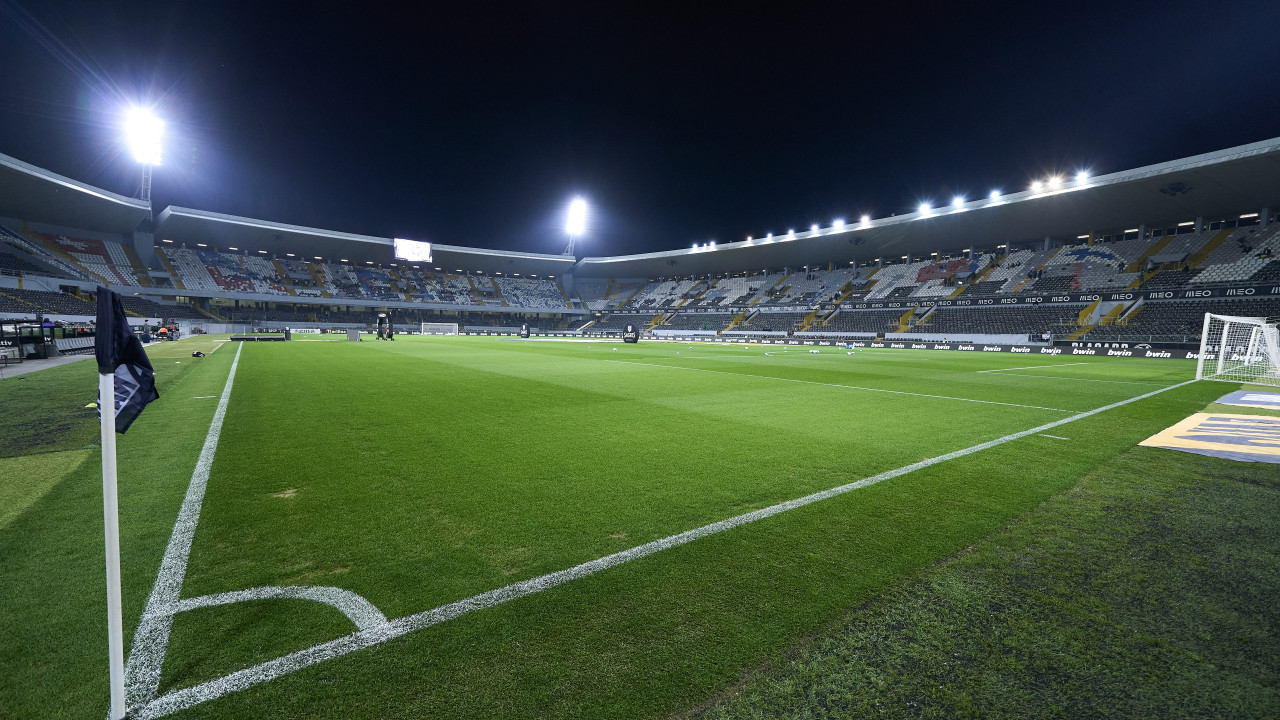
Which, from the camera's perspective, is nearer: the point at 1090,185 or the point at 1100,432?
the point at 1100,432

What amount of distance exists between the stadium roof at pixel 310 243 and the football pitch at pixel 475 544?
60.7 meters

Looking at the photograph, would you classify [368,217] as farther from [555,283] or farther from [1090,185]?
[1090,185]

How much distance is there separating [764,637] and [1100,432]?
7695 mm

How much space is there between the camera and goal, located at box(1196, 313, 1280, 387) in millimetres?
15305

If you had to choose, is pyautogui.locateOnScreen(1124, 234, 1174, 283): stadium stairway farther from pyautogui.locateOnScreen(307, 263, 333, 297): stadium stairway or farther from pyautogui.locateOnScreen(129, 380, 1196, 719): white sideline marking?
pyautogui.locateOnScreen(307, 263, 333, 297): stadium stairway

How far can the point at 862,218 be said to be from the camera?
1939 inches

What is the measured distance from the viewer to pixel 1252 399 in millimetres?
Result: 10344

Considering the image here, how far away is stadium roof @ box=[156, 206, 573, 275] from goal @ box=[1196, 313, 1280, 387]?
71.0m

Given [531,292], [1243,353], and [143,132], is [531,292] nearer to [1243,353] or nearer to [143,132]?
[143,132]

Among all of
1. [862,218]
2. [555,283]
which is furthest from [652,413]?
[555,283]

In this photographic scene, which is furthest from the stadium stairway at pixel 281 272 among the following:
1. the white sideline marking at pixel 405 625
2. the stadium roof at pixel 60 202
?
the white sideline marking at pixel 405 625

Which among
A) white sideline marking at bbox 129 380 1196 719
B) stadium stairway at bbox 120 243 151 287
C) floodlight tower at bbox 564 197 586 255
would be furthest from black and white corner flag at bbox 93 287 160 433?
stadium stairway at bbox 120 243 151 287

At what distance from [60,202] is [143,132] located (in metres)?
9.48

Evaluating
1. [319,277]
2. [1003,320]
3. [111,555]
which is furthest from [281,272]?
[1003,320]
